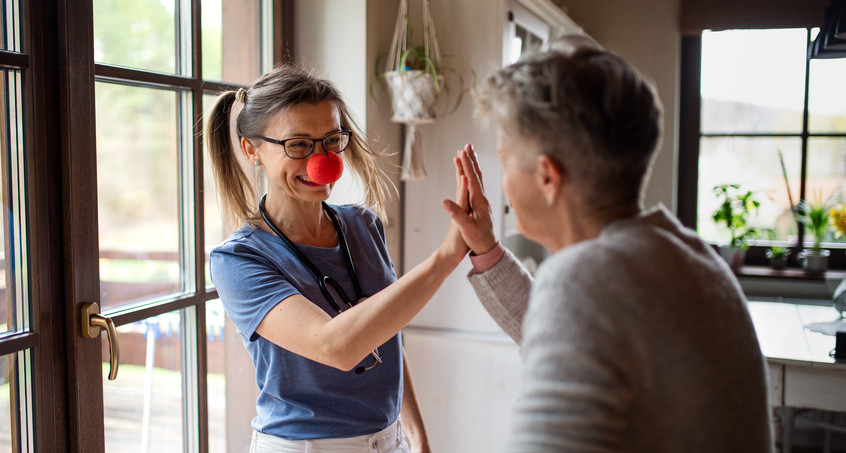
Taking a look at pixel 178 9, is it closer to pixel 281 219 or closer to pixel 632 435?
pixel 281 219

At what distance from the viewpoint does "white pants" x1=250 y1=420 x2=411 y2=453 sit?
3.75 ft

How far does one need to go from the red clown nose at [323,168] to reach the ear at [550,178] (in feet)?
1.85

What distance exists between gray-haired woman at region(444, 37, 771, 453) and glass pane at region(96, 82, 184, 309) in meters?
0.93

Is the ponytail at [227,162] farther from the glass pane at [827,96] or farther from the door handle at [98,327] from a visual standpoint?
the glass pane at [827,96]

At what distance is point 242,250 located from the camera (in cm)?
116

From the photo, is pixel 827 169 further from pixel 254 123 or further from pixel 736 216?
pixel 254 123

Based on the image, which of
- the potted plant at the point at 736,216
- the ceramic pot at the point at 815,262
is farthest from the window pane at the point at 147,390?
the ceramic pot at the point at 815,262

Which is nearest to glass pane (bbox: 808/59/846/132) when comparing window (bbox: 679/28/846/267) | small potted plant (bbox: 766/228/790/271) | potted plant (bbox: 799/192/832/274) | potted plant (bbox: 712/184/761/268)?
window (bbox: 679/28/846/267)

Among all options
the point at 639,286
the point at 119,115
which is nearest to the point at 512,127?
the point at 639,286

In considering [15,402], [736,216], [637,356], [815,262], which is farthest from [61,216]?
[815,262]

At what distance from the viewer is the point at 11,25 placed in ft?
3.74

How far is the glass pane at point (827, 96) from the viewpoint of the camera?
138 inches

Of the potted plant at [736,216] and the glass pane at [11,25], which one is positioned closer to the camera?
the glass pane at [11,25]

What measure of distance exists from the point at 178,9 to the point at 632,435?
4.51 feet
